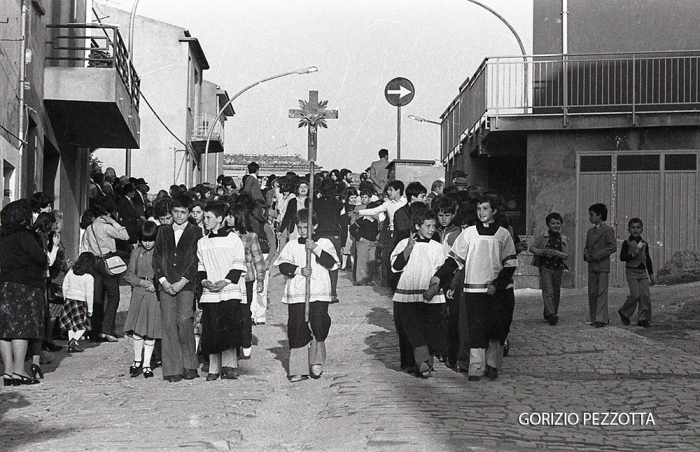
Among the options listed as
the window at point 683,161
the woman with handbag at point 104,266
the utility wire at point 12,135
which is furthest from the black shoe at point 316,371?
the window at point 683,161

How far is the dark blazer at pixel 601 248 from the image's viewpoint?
583 inches

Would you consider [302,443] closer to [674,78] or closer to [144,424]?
[144,424]

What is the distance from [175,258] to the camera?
11.3 metres

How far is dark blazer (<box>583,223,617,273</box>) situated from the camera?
1480 centimetres

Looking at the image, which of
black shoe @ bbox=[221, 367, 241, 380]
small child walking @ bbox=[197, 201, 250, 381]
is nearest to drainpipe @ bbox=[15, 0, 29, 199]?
small child walking @ bbox=[197, 201, 250, 381]

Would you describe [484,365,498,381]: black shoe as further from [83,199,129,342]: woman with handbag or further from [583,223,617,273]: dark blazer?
[83,199,129,342]: woman with handbag

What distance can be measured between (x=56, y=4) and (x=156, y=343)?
957cm

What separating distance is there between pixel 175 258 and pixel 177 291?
0.34 metres

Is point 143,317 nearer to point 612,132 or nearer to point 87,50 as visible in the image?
point 87,50

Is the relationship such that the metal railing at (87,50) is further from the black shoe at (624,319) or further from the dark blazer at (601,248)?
the black shoe at (624,319)

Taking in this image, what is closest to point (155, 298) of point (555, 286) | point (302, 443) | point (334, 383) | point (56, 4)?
point (334, 383)

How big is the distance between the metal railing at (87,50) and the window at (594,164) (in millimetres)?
8825

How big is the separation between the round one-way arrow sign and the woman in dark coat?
14478 mm

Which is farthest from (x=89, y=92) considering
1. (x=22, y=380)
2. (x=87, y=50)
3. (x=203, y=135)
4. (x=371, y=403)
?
(x=203, y=135)
